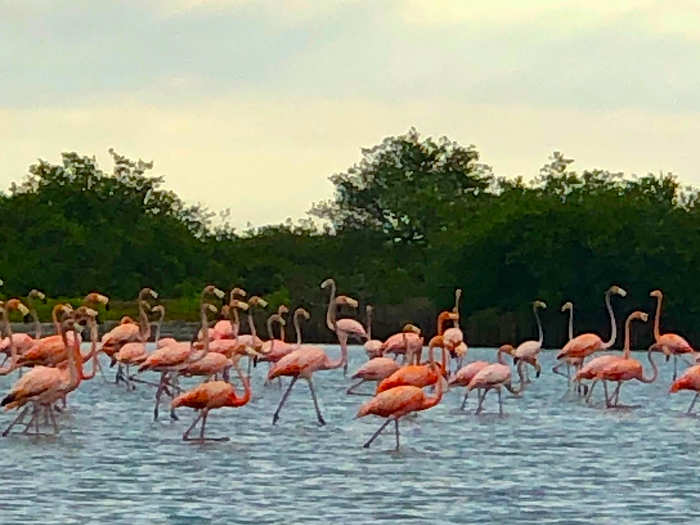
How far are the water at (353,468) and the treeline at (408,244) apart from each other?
22903 millimetres

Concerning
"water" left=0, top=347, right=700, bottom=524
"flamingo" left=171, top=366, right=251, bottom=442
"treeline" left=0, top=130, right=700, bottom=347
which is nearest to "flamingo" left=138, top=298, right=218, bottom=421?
"water" left=0, top=347, right=700, bottom=524

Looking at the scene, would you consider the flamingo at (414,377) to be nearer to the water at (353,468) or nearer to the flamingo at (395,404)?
the water at (353,468)

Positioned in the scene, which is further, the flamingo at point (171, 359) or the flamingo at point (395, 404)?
the flamingo at point (171, 359)

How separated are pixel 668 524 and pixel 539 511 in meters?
0.95

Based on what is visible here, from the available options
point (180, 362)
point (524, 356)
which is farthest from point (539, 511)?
point (524, 356)

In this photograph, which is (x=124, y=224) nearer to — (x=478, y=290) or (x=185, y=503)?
(x=478, y=290)

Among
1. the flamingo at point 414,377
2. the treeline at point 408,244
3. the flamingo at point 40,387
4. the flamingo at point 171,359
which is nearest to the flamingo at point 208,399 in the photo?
the flamingo at point 40,387

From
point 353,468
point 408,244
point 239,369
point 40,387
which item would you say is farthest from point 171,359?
point 408,244

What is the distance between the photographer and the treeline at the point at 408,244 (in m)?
45.8

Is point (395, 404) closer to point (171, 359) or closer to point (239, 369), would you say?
point (239, 369)

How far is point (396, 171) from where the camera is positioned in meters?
76.0

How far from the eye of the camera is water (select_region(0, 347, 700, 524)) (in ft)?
41.2

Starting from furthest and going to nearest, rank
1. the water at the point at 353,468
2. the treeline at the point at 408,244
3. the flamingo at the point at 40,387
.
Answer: the treeline at the point at 408,244
the flamingo at the point at 40,387
the water at the point at 353,468

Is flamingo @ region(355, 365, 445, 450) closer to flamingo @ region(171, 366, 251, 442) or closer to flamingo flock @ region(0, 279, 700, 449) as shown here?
flamingo flock @ region(0, 279, 700, 449)
